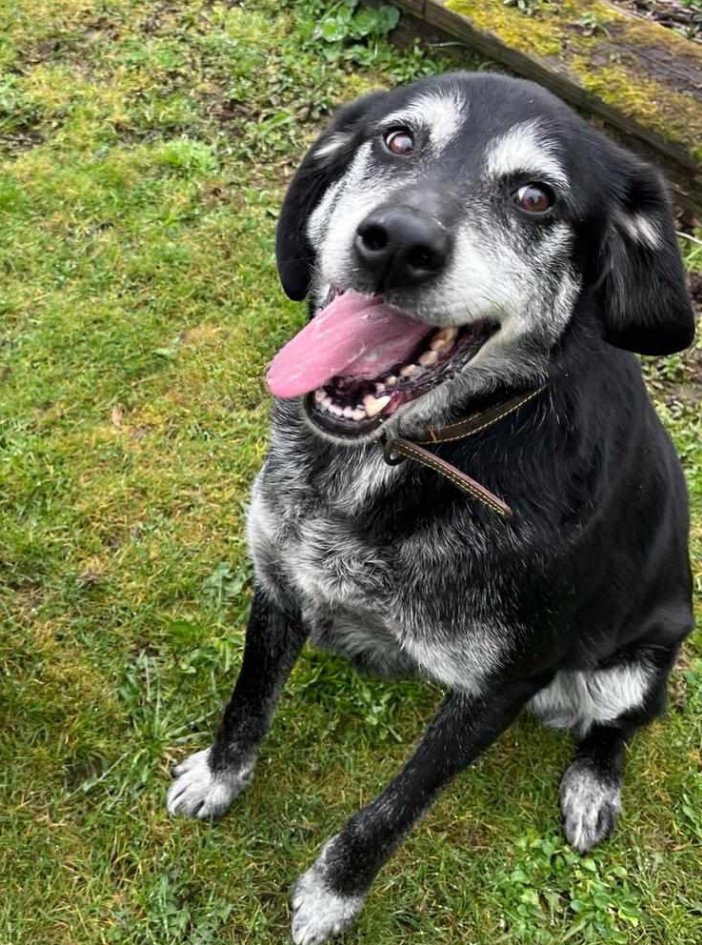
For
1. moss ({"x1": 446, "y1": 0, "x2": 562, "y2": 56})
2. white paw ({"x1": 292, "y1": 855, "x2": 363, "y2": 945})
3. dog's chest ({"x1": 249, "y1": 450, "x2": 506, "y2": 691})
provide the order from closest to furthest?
dog's chest ({"x1": 249, "y1": 450, "x2": 506, "y2": 691}), white paw ({"x1": 292, "y1": 855, "x2": 363, "y2": 945}), moss ({"x1": 446, "y1": 0, "x2": 562, "y2": 56})

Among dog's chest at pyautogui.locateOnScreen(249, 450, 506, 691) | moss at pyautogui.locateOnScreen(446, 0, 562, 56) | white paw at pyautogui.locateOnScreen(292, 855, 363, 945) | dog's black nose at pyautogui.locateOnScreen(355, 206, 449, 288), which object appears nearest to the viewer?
dog's black nose at pyautogui.locateOnScreen(355, 206, 449, 288)

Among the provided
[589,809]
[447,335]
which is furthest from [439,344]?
[589,809]

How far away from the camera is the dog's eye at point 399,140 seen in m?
2.23

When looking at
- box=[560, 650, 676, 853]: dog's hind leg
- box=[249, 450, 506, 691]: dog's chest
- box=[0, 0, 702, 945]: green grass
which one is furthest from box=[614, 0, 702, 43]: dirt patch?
box=[249, 450, 506, 691]: dog's chest

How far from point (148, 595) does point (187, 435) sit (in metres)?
0.76

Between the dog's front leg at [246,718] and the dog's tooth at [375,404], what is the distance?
96 centimetres

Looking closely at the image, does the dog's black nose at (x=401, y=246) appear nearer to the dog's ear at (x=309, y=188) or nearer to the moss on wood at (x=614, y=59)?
the dog's ear at (x=309, y=188)

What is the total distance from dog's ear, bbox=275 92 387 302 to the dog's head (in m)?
0.09

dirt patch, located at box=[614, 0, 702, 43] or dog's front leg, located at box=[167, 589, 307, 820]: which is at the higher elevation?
dirt patch, located at box=[614, 0, 702, 43]

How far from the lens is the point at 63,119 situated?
509cm

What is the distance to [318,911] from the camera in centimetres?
274

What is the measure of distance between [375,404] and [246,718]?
129 cm

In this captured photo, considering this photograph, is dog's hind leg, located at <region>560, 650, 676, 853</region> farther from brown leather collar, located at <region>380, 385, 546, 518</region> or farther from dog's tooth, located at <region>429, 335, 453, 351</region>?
dog's tooth, located at <region>429, 335, 453, 351</region>

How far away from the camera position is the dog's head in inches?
76.7
